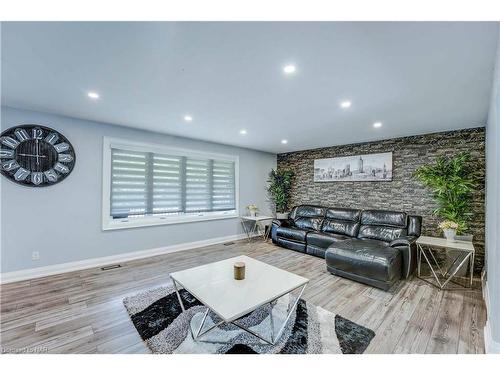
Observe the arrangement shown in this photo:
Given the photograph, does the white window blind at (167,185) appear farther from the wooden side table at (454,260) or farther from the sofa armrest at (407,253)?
the wooden side table at (454,260)

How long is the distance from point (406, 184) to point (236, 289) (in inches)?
159

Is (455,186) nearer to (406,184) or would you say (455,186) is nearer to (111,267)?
(406,184)

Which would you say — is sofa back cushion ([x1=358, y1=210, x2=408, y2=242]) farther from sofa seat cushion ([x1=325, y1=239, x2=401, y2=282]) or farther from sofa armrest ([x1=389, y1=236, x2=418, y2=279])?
sofa seat cushion ([x1=325, y1=239, x2=401, y2=282])

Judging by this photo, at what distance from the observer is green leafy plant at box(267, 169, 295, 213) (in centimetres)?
602

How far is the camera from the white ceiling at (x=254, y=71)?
4.81 feet

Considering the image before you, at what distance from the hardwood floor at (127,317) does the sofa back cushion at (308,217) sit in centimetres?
146

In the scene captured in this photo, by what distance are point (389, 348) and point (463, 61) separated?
7.91ft

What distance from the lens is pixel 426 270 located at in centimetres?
348

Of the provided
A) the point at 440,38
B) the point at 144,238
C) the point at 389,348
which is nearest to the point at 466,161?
the point at 440,38

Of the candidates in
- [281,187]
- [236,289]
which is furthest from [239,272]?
[281,187]

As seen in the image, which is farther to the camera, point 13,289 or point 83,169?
point 83,169

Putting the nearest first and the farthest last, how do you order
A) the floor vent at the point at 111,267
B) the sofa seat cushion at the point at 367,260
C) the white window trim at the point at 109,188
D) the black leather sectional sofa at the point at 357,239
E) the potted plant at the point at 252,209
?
the sofa seat cushion at the point at 367,260, the black leather sectional sofa at the point at 357,239, the floor vent at the point at 111,267, the white window trim at the point at 109,188, the potted plant at the point at 252,209

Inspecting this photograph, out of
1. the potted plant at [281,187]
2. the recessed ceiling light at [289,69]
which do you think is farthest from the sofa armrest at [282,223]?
the recessed ceiling light at [289,69]
